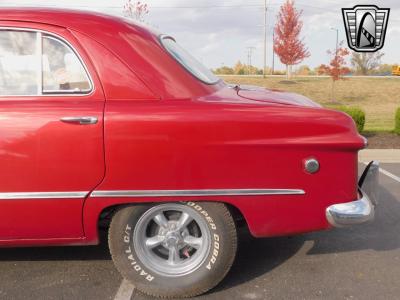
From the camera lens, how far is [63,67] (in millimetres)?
2775

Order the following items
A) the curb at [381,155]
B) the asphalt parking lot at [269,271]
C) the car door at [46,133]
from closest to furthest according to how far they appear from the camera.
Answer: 1. the car door at [46,133]
2. the asphalt parking lot at [269,271]
3. the curb at [381,155]

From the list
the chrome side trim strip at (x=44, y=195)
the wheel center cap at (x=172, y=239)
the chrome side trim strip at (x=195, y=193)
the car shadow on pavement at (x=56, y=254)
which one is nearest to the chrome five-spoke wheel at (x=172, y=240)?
the wheel center cap at (x=172, y=239)

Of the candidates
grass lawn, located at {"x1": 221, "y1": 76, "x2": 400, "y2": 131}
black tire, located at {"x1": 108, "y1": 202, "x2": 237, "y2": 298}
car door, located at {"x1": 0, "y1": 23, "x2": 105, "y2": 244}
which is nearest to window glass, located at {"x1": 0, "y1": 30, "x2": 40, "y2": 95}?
car door, located at {"x1": 0, "y1": 23, "x2": 105, "y2": 244}

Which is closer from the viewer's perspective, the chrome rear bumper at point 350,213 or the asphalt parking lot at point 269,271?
the chrome rear bumper at point 350,213

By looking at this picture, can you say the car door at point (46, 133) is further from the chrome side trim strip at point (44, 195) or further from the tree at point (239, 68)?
the tree at point (239, 68)

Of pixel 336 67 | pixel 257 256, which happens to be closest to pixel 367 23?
pixel 336 67

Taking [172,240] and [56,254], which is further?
[56,254]

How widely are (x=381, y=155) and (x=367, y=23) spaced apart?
10485mm

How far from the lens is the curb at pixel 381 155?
7516 millimetres

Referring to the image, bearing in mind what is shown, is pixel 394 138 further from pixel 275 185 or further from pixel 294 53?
pixel 294 53

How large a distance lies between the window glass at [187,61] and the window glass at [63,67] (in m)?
0.60

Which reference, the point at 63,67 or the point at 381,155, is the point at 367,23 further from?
the point at 63,67

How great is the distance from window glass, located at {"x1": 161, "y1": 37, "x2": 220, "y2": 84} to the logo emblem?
42.3 feet

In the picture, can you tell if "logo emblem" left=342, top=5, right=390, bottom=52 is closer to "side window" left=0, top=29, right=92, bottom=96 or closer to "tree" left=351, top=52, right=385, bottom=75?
"side window" left=0, top=29, right=92, bottom=96
